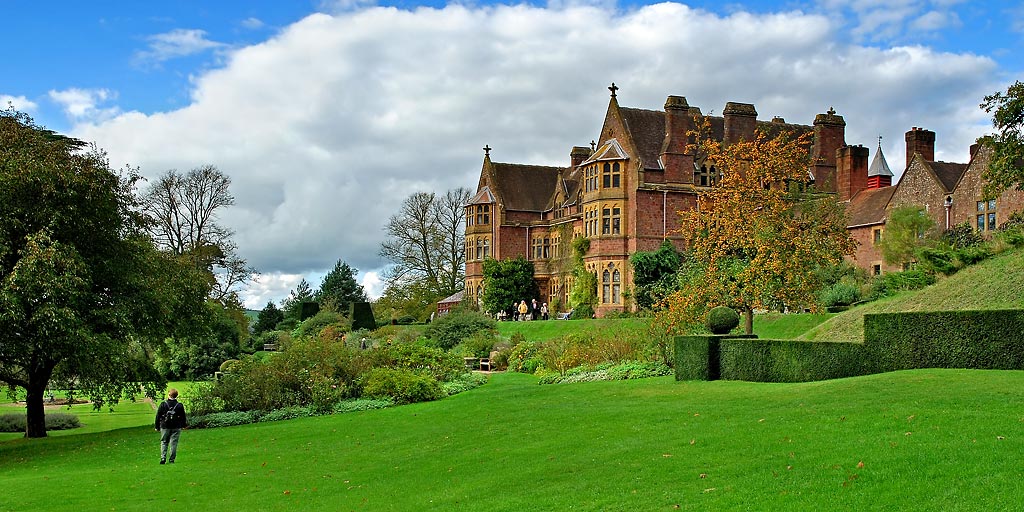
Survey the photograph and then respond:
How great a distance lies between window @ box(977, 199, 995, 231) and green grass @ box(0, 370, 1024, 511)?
25.1 m

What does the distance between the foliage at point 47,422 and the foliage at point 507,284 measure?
3016 centimetres

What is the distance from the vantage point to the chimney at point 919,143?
4766 cm

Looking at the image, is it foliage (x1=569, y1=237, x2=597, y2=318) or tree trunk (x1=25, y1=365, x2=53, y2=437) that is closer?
tree trunk (x1=25, y1=365, x2=53, y2=437)

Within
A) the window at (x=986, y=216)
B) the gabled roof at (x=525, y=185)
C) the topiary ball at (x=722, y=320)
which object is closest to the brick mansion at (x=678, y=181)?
the window at (x=986, y=216)

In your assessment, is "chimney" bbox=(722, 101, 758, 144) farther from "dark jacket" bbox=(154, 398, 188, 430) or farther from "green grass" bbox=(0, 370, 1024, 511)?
"dark jacket" bbox=(154, 398, 188, 430)

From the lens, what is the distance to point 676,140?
4897 centimetres

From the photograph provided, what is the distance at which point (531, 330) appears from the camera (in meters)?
46.2

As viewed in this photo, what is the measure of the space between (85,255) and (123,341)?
244cm

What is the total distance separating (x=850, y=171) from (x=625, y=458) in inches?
1669

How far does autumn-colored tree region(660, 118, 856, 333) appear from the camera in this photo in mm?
29203

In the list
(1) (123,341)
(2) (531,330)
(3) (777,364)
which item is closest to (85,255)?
(1) (123,341)

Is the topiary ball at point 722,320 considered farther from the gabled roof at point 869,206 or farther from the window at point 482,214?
the window at point 482,214

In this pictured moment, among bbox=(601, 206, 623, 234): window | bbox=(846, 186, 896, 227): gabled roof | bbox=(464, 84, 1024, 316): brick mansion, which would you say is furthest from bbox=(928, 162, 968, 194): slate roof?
bbox=(601, 206, 623, 234): window

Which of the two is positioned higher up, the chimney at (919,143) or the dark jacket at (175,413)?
the chimney at (919,143)
